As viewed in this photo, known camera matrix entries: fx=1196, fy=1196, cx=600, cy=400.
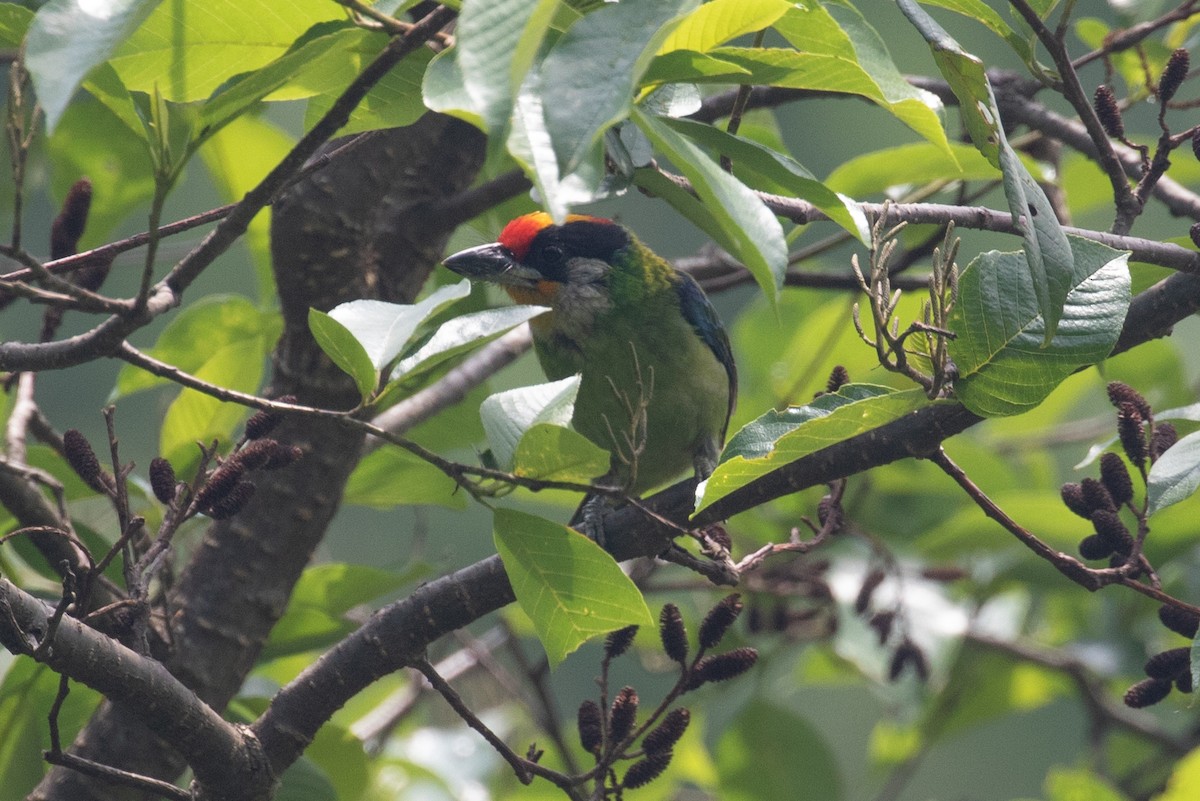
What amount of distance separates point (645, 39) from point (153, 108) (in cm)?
65

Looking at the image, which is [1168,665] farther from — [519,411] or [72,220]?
[72,220]

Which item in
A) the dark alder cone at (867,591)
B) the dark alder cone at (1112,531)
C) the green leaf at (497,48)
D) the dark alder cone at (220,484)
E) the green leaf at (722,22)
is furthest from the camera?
the dark alder cone at (867,591)

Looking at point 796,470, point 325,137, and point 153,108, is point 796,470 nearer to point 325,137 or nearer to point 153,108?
point 325,137

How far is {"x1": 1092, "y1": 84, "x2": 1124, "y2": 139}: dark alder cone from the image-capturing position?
5.97 feet

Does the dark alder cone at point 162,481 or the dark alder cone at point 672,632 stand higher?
the dark alder cone at point 162,481

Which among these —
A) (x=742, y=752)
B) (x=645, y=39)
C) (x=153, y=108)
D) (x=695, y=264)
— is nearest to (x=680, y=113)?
(x=645, y=39)

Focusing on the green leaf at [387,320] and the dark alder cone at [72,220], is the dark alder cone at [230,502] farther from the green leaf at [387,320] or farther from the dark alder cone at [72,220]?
the dark alder cone at [72,220]

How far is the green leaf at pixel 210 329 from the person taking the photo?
2.58 meters

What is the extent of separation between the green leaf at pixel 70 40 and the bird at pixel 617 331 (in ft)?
5.56

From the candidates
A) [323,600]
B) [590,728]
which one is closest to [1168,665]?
[590,728]

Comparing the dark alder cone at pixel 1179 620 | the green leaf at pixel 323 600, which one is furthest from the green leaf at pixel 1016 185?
the green leaf at pixel 323 600

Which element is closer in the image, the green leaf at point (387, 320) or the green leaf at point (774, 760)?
the green leaf at point (387, 320)

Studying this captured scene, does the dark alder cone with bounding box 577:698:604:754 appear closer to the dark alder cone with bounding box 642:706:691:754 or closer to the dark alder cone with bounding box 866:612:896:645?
the dark alder cone with bounding box 642:706:691:754

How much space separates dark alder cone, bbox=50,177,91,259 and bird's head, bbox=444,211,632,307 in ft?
3.35
